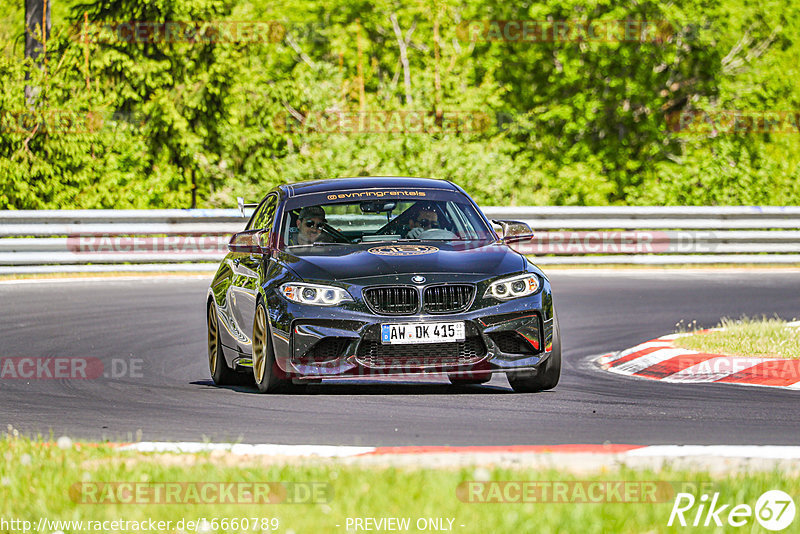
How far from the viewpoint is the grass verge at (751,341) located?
11.1m

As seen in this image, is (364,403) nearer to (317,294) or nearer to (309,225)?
(317,294)

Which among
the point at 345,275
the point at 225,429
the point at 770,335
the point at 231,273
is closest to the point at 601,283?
the point at 770,335

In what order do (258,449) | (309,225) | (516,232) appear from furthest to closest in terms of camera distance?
(516,232), (309,225), (258,449)

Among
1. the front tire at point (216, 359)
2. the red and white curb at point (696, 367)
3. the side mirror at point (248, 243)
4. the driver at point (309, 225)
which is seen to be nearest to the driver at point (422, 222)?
the driver at point (309, 225)

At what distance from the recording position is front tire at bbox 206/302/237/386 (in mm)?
10531

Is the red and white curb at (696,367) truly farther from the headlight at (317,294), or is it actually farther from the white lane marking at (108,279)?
the white lane marking at (108,279)

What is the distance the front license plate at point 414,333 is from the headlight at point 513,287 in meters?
0.39

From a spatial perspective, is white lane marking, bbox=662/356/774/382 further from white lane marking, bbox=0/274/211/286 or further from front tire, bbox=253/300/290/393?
white lane marking, bbox=0/274/211/286

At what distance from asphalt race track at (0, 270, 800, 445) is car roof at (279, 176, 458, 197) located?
151 cm

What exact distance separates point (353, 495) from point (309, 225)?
474cm

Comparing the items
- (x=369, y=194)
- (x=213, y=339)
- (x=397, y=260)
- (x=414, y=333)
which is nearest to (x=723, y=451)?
Result: (x=414, y=333)

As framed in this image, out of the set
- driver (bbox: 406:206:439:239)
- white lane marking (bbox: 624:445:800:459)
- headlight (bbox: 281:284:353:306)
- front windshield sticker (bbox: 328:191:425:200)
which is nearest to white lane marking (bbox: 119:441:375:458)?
white lane marking (bbox: 624:445:800:459)

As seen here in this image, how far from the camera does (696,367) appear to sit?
35.5ft

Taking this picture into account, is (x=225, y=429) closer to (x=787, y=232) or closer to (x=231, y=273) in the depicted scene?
(x=231, y=273)
